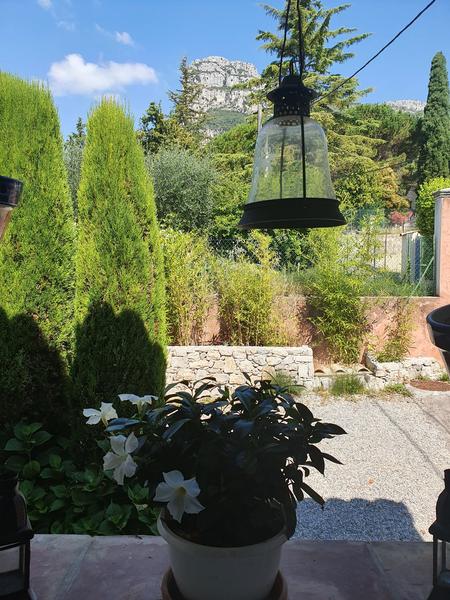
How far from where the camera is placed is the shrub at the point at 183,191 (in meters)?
9.48

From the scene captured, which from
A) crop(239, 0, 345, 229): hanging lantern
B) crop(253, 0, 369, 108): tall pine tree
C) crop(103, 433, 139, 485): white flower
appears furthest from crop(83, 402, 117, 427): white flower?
crop(253, 0, 369, 108): tall pine tree

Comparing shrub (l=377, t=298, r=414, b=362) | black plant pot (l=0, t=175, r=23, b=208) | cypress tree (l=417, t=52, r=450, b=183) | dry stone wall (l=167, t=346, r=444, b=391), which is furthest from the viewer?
cypress tree (l=417, t=52, r=450, b=183)

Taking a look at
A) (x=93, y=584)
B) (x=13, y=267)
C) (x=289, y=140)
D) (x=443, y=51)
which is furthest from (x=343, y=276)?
(x=443, y=51)

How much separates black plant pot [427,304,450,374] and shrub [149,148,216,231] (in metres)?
8.76

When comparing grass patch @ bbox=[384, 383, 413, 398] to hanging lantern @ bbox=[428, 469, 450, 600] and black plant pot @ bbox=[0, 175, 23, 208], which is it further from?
black plant pot @ bbox=[0, 175, 23, 208]

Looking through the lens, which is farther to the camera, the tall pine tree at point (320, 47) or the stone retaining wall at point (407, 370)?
the tall pine tree at point (320, 47)

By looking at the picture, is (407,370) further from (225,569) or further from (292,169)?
(225,569)

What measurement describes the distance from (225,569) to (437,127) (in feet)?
52.2

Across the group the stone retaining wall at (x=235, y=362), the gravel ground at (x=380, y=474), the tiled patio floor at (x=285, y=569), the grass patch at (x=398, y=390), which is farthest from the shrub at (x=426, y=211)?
the tiled patio floor at (x=285, y=569)

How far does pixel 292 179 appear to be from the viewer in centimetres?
122

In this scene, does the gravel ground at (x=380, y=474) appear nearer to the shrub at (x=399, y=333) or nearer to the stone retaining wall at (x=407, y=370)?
the stone retaining wall at (x=407, y=370)

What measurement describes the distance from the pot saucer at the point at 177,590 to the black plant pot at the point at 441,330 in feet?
1.59

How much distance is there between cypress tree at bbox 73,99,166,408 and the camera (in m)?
2.73

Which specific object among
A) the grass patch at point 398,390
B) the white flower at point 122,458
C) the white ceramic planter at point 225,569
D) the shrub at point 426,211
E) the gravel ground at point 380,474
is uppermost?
the shrub at point 426,211
